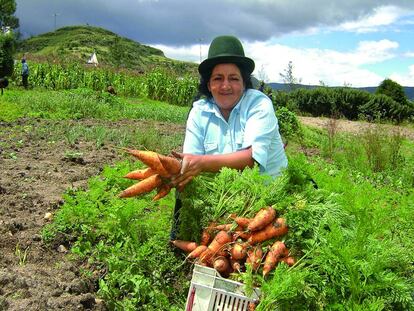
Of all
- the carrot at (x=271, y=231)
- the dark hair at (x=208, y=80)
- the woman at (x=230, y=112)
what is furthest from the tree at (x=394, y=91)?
the carrot at (x=271, y=231)

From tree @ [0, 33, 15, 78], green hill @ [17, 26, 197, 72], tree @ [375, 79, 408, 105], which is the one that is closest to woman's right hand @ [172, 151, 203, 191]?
tree @ [0, 33, 15, 78]

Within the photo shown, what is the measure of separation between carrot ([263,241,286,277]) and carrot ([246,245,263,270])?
0.04 meters

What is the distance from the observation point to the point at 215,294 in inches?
92.7

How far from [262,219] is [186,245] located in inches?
22.0

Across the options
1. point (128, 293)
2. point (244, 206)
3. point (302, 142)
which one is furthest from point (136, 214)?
point (302, 142)

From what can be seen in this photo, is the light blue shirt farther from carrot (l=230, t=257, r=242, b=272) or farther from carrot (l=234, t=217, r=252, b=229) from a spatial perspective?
carrot (l=230, t=257, r=242, b=272)

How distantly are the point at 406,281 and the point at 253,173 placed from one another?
0.97 meters

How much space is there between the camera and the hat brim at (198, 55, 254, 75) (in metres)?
3.35

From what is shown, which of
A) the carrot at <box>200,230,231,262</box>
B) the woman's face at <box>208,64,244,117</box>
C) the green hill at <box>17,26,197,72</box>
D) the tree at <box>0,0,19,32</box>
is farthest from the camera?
the green hill at <box>17,26,197,72</box>

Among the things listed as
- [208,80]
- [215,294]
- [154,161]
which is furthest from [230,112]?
Answer: [215,294]

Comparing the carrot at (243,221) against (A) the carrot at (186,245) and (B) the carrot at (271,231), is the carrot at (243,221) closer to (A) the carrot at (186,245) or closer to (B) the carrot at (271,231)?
(B) the carrot at (271,231)

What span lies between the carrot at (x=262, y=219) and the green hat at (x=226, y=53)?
1157 mm

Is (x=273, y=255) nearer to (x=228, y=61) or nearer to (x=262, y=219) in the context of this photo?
(x=262, y=219)

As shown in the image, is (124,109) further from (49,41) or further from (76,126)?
(49,41)
